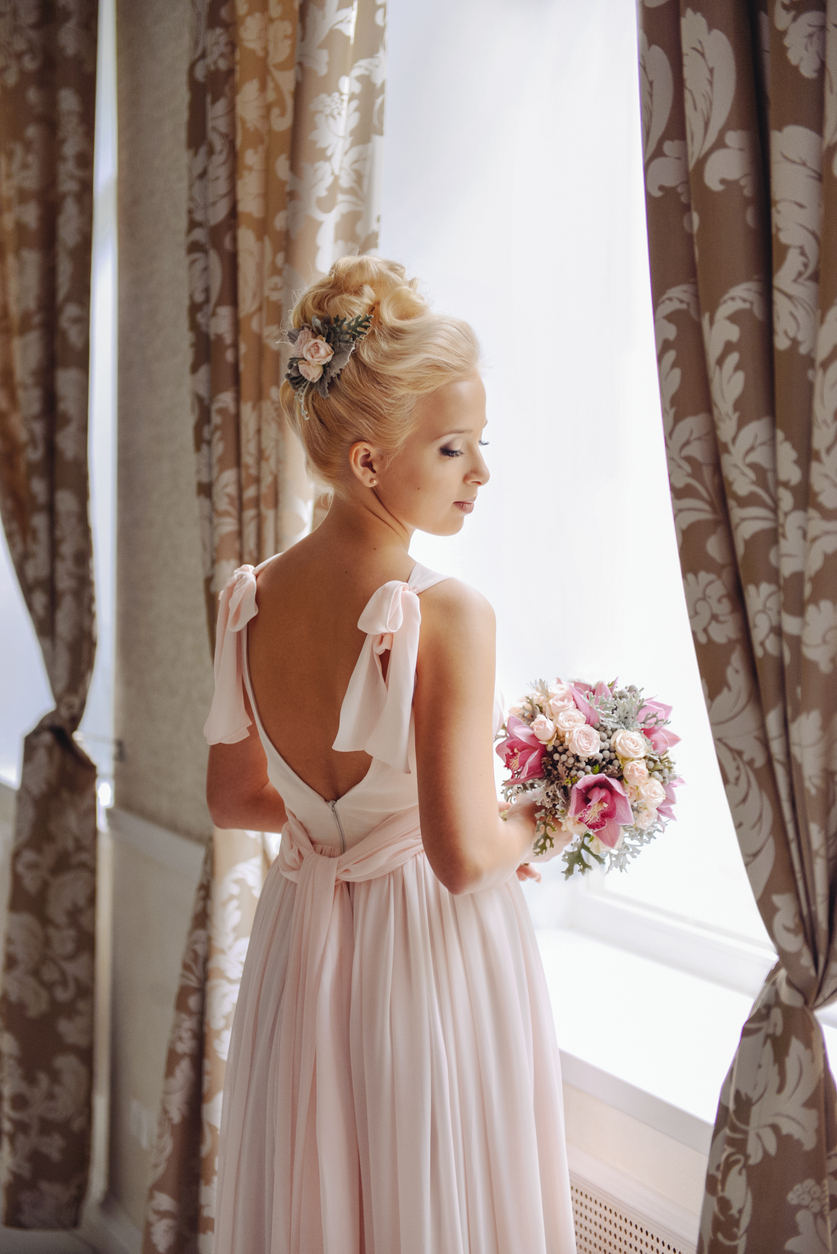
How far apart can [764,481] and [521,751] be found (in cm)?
49

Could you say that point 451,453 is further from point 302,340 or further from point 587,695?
point 587,695

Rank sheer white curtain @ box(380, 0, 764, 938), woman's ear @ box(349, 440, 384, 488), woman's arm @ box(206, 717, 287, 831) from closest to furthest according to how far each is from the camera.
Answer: woman's ear @ box(349, 440, 384, 488)
woman's arm @ box(206, 717, 287, 831)
sheer white curtain @ box(380, 0, 764, 938)

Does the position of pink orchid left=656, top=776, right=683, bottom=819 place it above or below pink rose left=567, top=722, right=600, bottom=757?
below

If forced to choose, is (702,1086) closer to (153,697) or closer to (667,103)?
(667,103)

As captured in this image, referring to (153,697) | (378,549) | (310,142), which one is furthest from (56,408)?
(378,549)

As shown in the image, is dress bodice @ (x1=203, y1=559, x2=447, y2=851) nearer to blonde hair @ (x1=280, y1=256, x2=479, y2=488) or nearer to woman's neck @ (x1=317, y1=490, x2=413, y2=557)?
woman's neck @ (x1=317, y1=490, x2=413, y2=557)

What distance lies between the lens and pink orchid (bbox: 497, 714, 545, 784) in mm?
1326

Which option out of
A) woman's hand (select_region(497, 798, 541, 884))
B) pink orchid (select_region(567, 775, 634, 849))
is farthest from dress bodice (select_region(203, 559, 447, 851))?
pink orchid (select_region(567, 775, 634, 849))

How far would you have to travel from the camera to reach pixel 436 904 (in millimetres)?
1357

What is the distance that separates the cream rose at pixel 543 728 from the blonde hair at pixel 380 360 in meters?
0.43

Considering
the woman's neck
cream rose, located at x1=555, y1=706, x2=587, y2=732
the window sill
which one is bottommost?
the window sill

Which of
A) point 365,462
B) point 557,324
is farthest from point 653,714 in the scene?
point 557,324

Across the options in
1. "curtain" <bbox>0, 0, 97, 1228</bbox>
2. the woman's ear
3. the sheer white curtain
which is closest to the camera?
the woman's ear

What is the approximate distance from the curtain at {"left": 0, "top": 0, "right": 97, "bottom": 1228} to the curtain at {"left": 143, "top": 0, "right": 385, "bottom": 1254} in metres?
0.79
